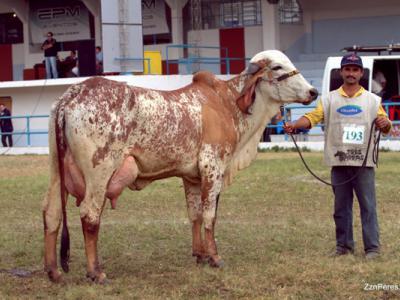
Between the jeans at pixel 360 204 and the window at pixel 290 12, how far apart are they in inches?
1174

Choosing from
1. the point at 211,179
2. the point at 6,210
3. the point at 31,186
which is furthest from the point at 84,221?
the point at 31,186

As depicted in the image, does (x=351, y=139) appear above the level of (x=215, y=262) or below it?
above

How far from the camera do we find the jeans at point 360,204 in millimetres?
10523

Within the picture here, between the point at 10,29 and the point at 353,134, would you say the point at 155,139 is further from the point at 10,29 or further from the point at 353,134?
the point at 10,29

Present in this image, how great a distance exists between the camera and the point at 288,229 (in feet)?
41.7

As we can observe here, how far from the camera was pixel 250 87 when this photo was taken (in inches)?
417

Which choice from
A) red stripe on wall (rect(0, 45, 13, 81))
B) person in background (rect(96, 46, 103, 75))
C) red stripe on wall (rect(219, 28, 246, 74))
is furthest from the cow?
red stripe on wall (rect(0, 45, 13, 81))

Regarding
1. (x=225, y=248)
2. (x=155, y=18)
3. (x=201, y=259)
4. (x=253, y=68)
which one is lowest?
(x=225, y=248)

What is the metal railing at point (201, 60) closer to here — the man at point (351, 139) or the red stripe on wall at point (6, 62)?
the red stripe on wall at point (6, 62)

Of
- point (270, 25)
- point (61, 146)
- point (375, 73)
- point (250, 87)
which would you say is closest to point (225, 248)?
point (250, 87)

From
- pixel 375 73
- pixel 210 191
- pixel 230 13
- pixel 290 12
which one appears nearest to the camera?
pixel 210 191

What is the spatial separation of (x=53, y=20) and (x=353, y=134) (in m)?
35.8

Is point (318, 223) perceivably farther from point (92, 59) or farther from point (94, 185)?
point (92, 59)

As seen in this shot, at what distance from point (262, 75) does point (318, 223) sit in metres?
3.35
